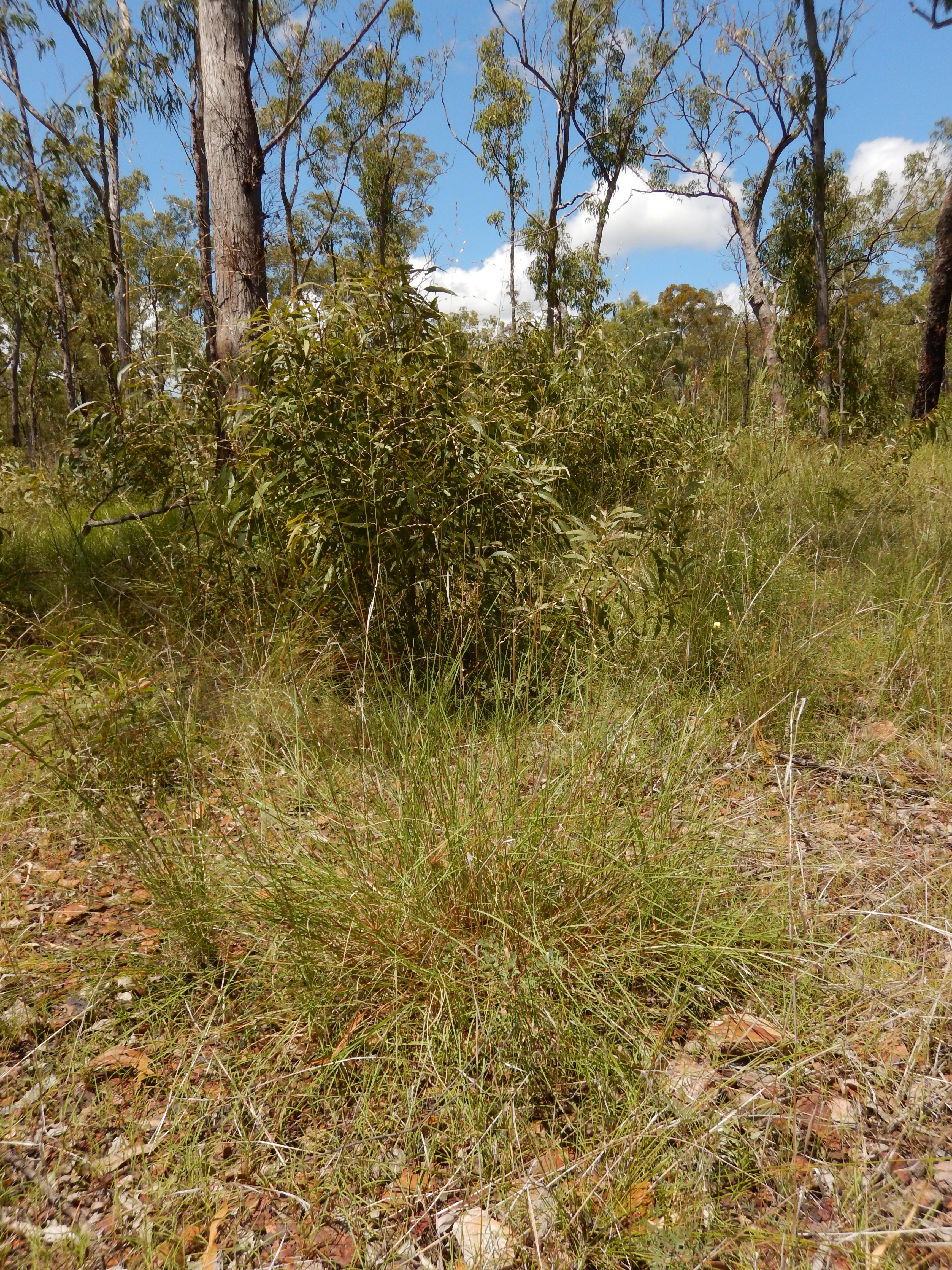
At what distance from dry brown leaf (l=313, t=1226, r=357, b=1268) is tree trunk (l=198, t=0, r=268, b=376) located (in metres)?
3.69

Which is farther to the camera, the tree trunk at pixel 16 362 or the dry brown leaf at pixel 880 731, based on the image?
the tree trunk at pixel 16 362

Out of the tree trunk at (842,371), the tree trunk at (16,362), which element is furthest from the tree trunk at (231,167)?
the tree trunk at (16,362)

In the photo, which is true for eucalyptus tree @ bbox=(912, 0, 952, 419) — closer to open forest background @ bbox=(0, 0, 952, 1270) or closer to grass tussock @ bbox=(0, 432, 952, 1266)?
open forest background @ bbox=(0, 0, 952, 1270)

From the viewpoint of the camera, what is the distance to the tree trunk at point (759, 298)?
1069 centimetres

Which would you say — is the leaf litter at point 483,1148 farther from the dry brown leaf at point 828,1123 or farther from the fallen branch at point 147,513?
the fallen branch at point 147,513

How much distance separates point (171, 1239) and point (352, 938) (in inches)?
22.9

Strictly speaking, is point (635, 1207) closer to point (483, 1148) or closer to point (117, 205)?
point (483, 1148)

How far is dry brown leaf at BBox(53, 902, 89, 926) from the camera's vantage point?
6.30ft

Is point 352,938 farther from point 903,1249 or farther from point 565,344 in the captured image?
point 565,344

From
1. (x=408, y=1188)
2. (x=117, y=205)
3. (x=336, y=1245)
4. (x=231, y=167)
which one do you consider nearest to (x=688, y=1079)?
(x=408, y=1188)

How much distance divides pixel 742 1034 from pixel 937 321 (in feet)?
28.9

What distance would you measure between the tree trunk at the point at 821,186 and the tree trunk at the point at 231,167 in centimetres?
682

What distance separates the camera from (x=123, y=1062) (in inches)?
59.3

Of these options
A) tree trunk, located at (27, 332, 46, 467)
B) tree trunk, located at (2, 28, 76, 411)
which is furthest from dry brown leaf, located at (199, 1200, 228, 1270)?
tree trunk, located at (27, 332, 46, 467)
